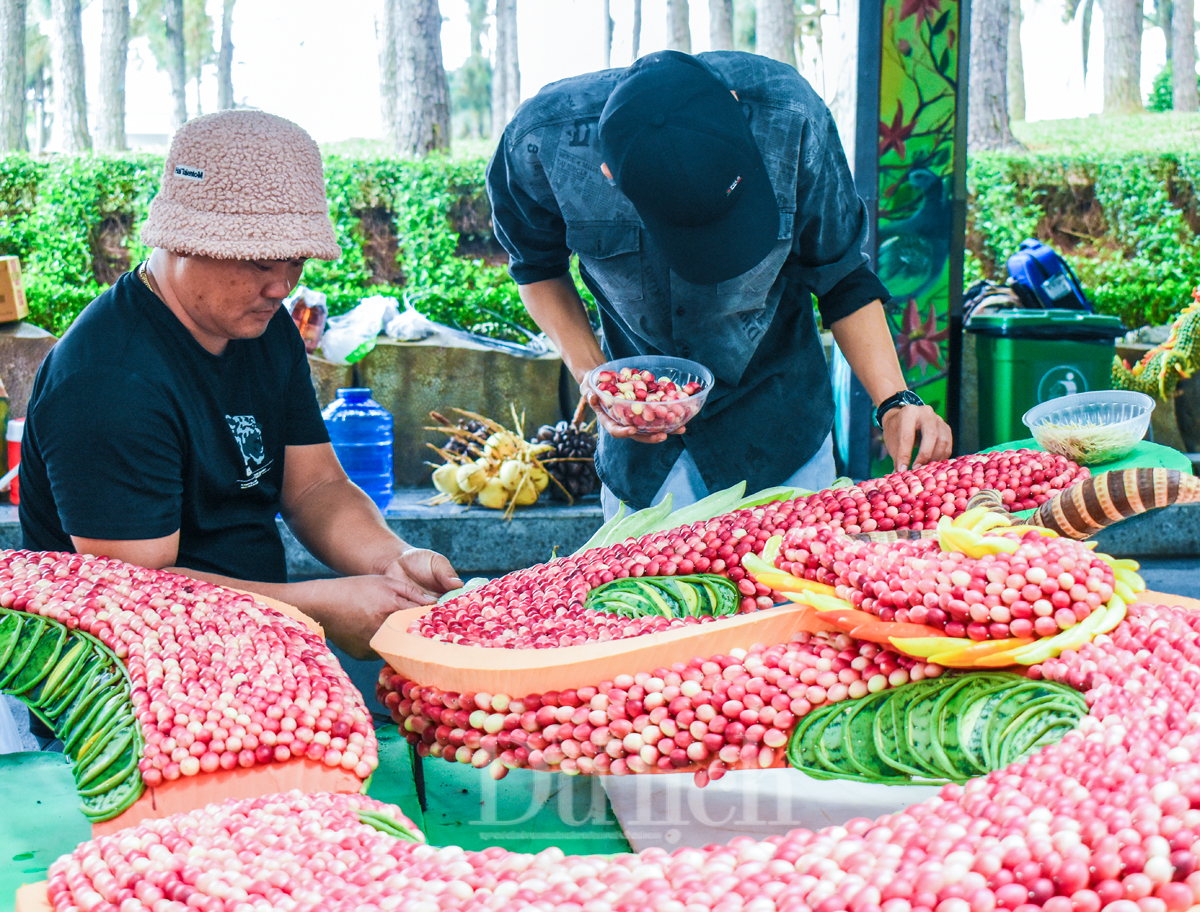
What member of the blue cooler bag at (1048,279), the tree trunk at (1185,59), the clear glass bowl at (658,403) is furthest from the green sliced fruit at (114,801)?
the tree trunk at (1185,59)

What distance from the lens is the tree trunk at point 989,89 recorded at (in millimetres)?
8320

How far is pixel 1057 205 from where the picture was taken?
7219mm

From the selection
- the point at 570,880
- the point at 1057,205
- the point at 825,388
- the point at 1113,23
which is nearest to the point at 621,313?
the point at 825,388

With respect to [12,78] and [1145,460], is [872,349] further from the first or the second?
[12,78]

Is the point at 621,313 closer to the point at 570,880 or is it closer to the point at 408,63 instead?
the point at 570,880

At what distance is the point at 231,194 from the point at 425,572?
746 mm

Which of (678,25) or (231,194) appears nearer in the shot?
(231,194)

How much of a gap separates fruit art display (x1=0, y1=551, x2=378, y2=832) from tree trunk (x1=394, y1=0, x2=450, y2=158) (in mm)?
6984

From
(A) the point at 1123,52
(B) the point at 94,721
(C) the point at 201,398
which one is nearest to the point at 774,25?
(A) the point at 1123,52

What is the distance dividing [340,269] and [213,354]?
512 centimetres

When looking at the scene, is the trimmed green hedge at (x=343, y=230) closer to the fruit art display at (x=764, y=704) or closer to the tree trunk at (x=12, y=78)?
the tree trunk at (x=12, y=78)

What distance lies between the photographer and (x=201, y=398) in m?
1.81

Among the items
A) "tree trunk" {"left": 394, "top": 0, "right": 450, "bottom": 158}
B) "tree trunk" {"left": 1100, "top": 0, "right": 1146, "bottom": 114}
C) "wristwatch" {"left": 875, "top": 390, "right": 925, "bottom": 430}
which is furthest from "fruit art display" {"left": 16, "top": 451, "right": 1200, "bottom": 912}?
"tree trunk" {"left": 1100, "top": 0, "right": 1146, "bottom": 114}

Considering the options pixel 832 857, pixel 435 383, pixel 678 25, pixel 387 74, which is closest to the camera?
pixel 832 857
